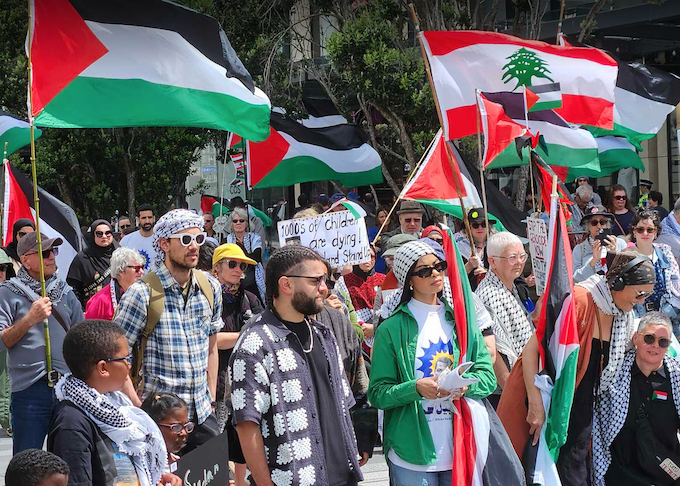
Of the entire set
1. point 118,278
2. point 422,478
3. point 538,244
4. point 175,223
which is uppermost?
point 175,223

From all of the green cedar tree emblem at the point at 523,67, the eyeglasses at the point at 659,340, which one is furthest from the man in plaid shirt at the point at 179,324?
the green cedar tree emblem at the point at 523,67

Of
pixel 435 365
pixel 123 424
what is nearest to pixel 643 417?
pixel 435 365

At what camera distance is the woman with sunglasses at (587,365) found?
511 centimetres

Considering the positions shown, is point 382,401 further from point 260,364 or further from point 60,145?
point 60,145

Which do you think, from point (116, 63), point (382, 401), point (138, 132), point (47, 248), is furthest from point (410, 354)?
point (138, 132)

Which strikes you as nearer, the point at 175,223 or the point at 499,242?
the point at 175,223

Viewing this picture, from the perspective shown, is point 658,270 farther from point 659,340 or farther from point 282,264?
point 282,264

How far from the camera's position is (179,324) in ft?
17.6

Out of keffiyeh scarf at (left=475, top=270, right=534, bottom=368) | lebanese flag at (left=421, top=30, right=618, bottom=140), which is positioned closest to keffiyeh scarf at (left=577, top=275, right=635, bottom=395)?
keffiyeh scarf at (left=475, top=270, right=534, bottom=368)

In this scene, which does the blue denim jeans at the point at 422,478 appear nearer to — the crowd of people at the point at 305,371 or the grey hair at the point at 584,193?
the crowd of people at the point at 305,371

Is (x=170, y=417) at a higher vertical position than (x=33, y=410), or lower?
higher

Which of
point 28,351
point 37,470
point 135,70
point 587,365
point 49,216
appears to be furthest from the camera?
point 49,216

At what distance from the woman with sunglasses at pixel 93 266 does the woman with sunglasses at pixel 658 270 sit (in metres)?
4.87

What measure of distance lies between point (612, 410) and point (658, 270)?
372 centimetres
